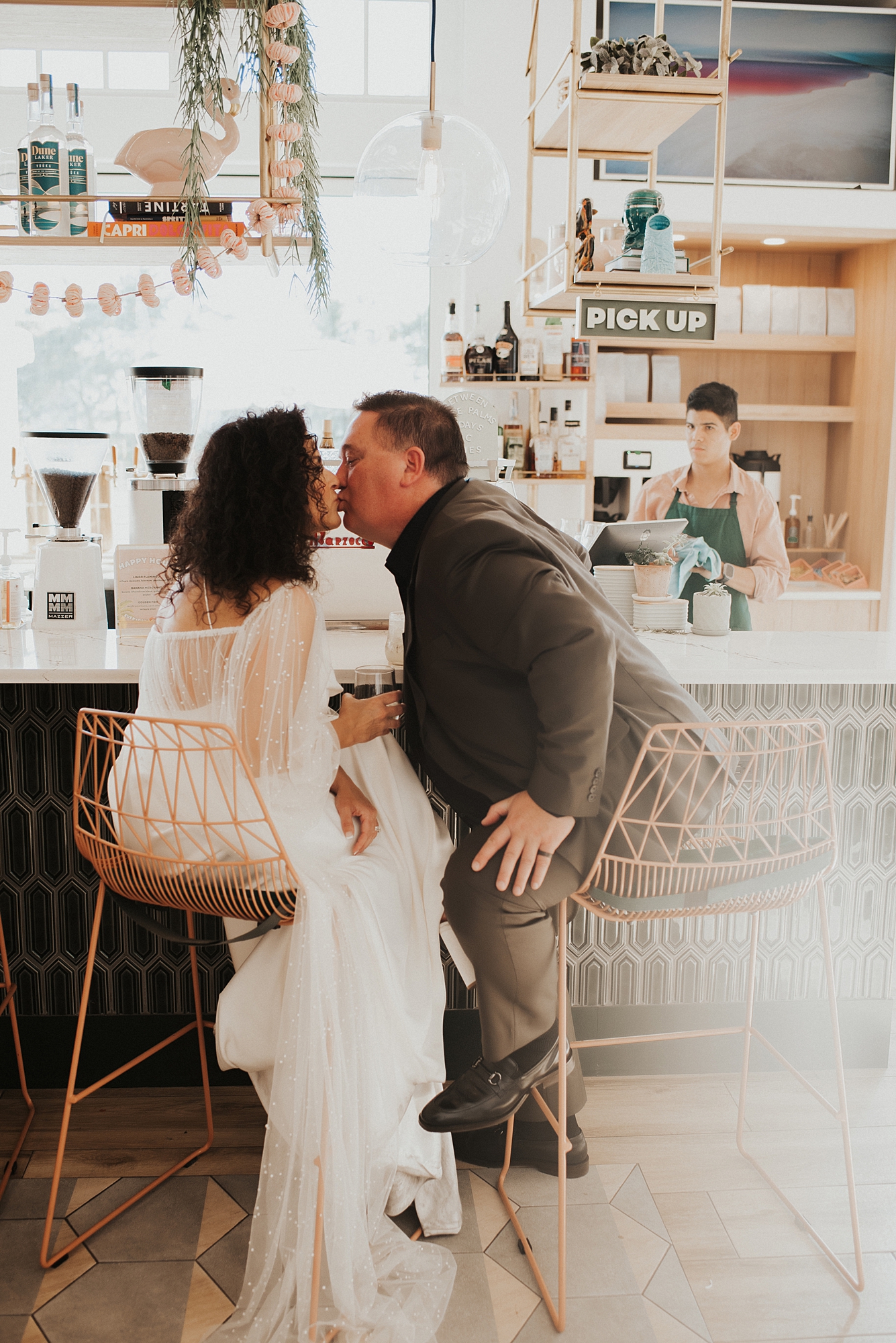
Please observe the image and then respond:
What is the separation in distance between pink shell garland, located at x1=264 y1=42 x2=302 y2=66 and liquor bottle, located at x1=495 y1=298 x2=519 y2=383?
1759 mm

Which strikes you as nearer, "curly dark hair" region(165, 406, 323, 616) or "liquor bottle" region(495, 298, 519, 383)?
"curly dark hair" region(165, 406, 323, 616)

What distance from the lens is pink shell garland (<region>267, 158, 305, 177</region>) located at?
2.60 m

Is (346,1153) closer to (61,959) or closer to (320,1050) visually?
(320,1050)

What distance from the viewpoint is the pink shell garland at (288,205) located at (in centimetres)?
265

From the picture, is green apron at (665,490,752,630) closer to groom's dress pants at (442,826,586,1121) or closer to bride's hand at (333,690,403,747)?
bride's hand at (333,690,403,747)

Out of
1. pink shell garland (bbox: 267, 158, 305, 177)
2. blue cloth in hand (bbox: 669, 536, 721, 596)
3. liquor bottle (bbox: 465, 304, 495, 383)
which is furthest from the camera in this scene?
liquor bottle (bbox: 465, 304, 495, 383)

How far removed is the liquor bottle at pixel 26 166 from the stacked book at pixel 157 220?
0.15 meters

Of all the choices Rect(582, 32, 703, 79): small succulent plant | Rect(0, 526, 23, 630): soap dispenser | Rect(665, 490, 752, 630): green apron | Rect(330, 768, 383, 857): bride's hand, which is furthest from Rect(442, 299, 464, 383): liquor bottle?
Rect(330, 768, 383, 857): bride's hand

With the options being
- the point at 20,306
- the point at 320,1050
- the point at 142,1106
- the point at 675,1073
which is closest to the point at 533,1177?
the point at 675,1073

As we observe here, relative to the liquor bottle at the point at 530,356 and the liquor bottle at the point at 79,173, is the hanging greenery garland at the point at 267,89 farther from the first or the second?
the liquor bottle at the point at 530,356

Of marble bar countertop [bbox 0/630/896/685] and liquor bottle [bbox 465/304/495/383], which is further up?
liquor bottle [bbox 465/304/495/383]

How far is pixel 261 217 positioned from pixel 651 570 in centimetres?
133

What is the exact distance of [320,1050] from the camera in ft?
5.68

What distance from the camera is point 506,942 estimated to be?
73.7 inches
